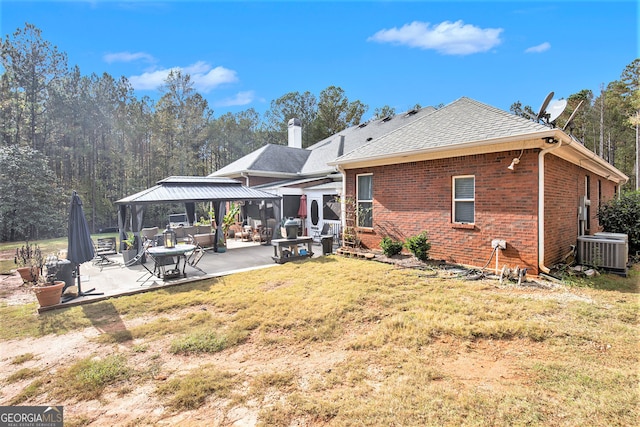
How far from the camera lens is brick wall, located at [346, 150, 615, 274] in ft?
23.1

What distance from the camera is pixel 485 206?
25.0 ft

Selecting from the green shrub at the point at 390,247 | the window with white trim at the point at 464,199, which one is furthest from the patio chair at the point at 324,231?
the window with white trim at the point at 464,199

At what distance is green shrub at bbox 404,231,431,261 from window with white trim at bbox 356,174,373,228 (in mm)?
2280

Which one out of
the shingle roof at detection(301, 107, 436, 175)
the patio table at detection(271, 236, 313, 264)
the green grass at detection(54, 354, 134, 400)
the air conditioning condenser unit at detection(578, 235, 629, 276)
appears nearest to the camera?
the green grass at detection(54, 354, 134, 400)

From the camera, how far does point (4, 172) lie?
18172mm

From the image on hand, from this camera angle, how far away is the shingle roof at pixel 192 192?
10430 millimetres

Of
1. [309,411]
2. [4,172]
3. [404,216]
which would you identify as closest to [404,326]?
[309,411]

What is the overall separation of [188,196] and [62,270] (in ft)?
16.0

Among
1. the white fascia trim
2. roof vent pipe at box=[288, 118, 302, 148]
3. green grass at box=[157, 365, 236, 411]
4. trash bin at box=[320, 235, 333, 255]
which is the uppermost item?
roof vent pipe at box=[288, 118, 302, 148]

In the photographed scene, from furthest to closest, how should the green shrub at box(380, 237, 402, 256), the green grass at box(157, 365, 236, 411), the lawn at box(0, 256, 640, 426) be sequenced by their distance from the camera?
the green shrub at box(380, 237, 402, 256) < the green grass at box(157, 365, 236, 411) < the lawn at box(0, 256, 640, 426)

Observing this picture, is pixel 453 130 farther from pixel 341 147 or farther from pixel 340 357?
pixel 341 147

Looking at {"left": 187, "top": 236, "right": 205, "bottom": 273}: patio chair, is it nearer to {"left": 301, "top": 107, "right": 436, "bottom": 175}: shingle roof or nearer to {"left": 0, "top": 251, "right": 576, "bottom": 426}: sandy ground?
{"left": 0, "top": 251, "right": 576, "bottom": 426}: sandy ground

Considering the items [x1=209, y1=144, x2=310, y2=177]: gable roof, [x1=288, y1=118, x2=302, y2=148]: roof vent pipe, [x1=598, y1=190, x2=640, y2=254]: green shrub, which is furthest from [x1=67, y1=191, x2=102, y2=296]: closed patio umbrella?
[x1=288, y1=118, x2=302, y2=148]: roof vent pipe

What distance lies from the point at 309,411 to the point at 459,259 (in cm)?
674
